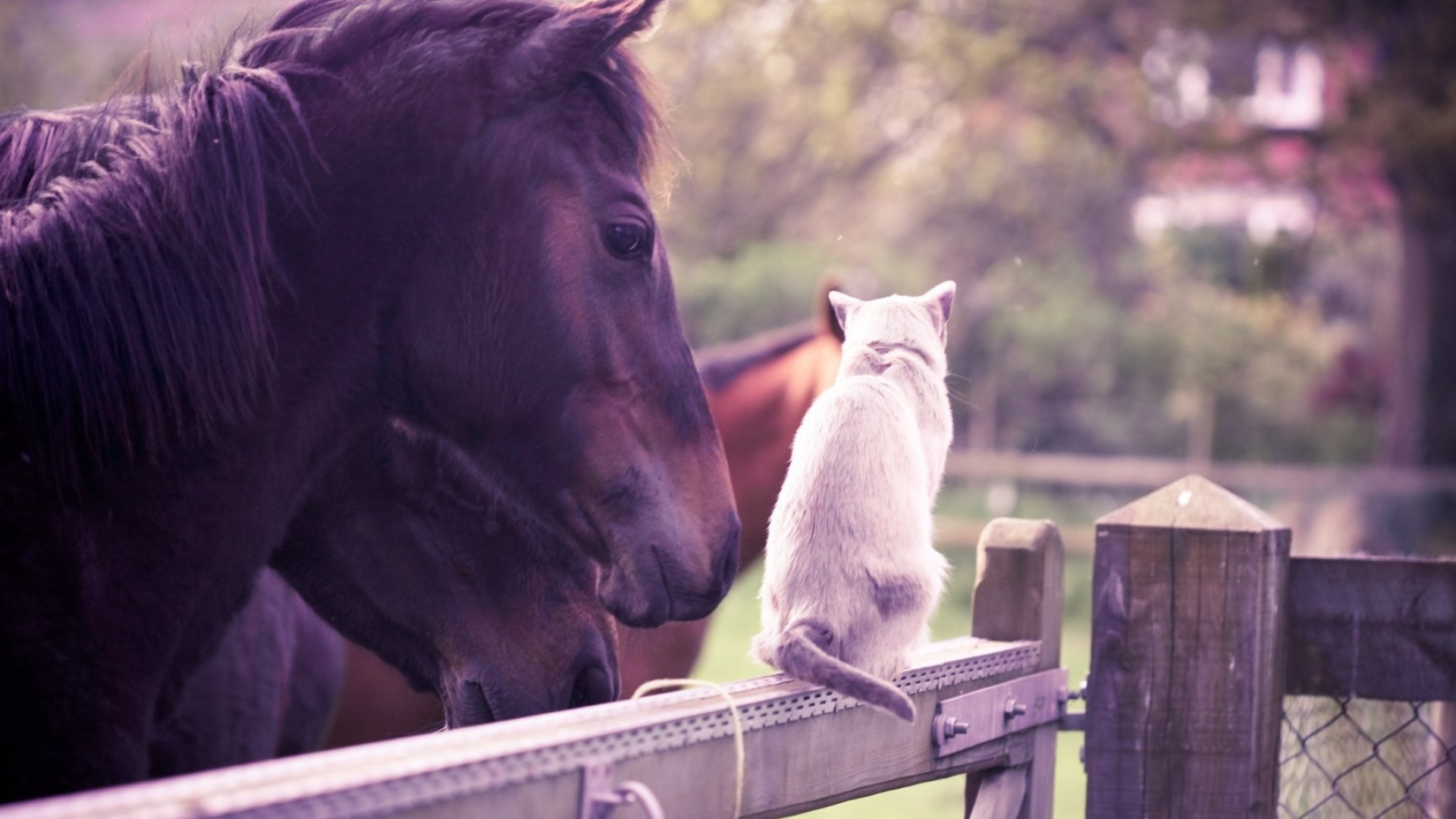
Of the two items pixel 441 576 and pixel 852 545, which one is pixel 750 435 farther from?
pixel 852 545

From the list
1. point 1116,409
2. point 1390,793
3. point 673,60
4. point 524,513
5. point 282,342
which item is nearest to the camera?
point 282,342

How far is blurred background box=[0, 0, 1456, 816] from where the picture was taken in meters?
11.8

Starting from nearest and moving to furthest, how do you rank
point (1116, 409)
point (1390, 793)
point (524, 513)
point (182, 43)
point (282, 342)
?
1. point (282, 342)
2. point (524, 513)
3. point (182, 43)
4. point (1390, 793)
5. point (1116, 409)

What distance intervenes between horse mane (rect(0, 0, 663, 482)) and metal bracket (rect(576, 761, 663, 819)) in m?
0.72

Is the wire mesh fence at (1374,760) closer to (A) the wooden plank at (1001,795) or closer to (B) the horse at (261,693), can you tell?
(A) the wooden plank at (1001,795)

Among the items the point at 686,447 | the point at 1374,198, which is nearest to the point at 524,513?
the point at 686,447

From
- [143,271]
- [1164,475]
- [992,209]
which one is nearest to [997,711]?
[143,271]

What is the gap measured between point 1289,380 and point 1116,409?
2.66m

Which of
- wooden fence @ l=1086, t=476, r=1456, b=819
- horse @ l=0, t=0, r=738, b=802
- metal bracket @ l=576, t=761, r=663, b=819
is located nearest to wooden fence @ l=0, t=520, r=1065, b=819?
metal bracket @ l=576, t=761, r=663, b=819

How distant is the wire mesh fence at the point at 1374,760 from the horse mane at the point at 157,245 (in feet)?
5.29

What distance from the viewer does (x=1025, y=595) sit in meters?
1.94

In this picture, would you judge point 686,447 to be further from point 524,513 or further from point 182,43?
point 182,43

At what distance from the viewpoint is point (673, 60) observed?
13555 mm

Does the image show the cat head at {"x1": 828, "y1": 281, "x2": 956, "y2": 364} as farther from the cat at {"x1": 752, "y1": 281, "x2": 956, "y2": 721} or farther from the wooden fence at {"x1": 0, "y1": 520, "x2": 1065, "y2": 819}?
the wooden fence at {"x1": 0, "y1": 520, "x2": 1065, "y2": 819}
